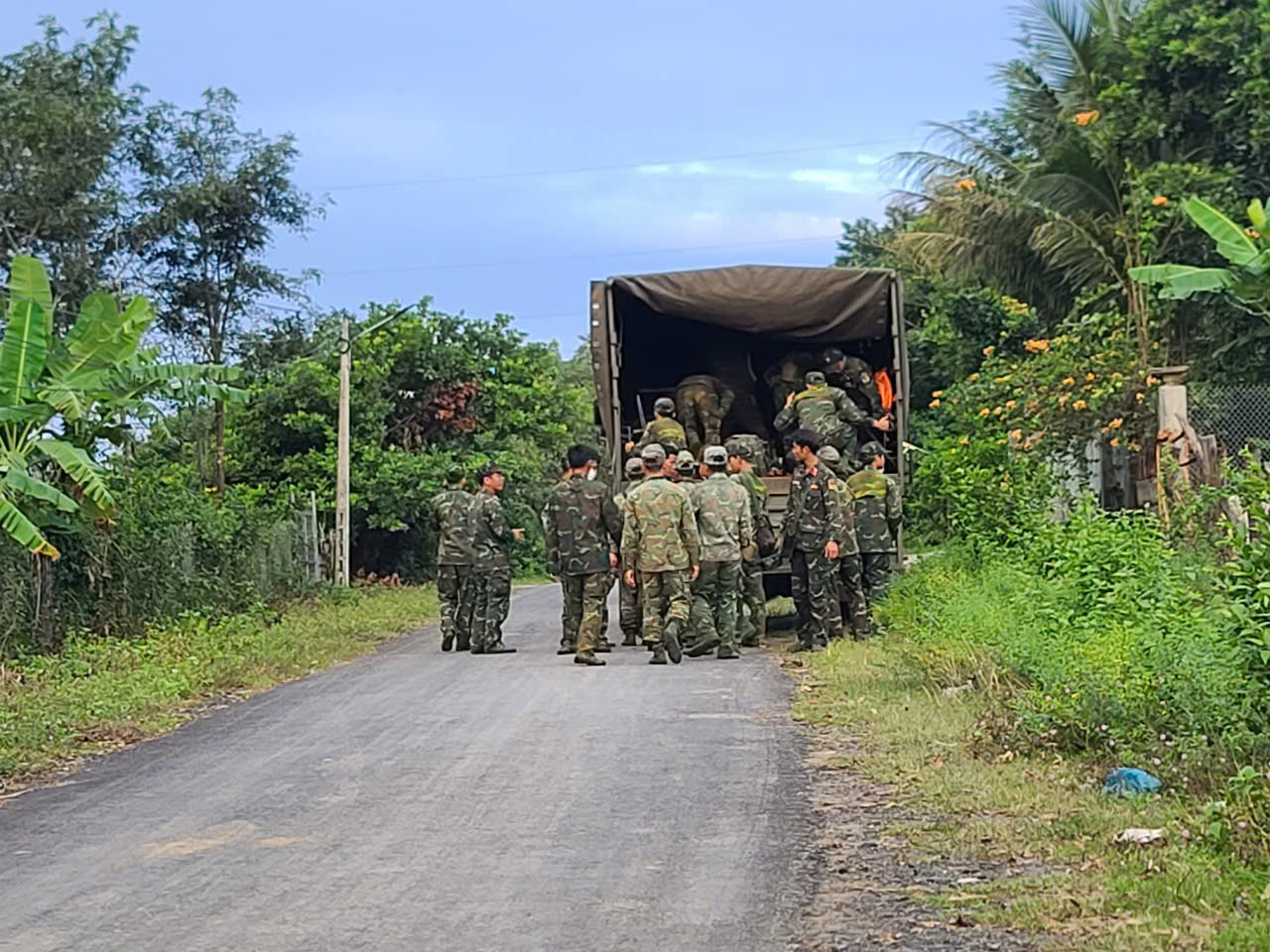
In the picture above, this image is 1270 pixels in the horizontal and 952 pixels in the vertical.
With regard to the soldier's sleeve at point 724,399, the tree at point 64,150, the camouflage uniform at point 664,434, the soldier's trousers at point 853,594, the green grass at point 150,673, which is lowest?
the green grass at point 150,673

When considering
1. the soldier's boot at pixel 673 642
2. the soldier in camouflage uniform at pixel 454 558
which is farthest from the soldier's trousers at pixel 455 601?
the soldier's boot at pixel 673 642

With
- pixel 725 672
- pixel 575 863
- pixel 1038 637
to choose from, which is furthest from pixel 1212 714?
pixel 725 672

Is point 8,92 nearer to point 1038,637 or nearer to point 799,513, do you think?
point 799,513

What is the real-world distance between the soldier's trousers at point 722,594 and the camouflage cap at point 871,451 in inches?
78.4

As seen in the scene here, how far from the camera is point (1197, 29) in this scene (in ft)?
64.6

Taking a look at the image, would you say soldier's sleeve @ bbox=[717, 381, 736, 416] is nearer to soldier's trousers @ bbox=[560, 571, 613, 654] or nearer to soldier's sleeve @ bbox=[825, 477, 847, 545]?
soldier's sleeve @ bbox=[825, 477, 847, 545]

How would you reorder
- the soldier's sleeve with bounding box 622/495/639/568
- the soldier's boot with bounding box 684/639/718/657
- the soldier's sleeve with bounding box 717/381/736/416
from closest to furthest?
the soldier's sleeve with bounding box 622/495/639/568 < the soldier's boot with bounding box 684/639/718/657 < the soldier's sleeve with bounding box 717/381/736/416

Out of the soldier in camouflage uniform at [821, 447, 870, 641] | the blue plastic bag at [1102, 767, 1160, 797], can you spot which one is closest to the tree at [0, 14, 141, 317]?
the soldier in camouflage uniform at [821, 447, 870, 641]

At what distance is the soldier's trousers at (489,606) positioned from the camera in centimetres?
1505

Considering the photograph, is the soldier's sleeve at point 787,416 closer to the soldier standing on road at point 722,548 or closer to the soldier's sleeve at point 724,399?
the soldier's sleeve at point 724,399

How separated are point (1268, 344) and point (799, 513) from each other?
837 cm

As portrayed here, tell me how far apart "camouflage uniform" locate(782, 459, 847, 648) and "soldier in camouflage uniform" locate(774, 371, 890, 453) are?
1387mm

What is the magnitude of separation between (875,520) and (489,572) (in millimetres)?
3460

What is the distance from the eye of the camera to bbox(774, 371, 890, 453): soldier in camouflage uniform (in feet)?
51.5
